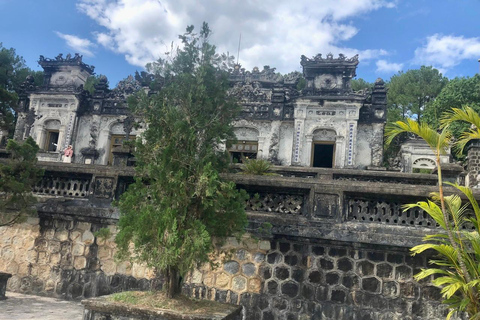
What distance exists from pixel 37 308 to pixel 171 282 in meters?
2.46

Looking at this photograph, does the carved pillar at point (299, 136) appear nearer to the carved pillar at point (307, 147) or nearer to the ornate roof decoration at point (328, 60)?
the carved pillar at point (307, 147)

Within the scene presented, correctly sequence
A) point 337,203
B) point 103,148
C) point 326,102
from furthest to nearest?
1. point 103,148
2. point 326,102
3. point 337,203

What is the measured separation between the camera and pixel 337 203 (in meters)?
5.60

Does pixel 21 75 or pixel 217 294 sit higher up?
pixel 21 75

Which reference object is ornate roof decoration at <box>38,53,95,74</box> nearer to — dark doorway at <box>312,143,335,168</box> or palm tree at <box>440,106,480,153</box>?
dark doorway at <box>312,143,335,168</box>

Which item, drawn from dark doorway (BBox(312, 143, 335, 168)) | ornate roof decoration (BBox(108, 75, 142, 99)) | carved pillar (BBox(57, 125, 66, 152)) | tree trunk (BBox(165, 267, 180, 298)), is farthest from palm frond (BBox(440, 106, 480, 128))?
carved pillar (BBox(57, 125, 66, 152))

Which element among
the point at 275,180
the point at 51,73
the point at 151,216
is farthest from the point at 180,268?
the point at 51,73

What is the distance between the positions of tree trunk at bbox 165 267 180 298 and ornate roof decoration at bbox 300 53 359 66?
15.3 meters

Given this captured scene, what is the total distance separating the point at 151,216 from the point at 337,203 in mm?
2688

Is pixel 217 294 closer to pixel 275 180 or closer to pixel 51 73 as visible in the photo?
pixel 275 180

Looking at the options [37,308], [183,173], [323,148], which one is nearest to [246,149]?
[323,148]

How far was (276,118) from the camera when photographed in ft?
60.0

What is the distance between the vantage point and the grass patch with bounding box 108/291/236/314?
14.0 ft

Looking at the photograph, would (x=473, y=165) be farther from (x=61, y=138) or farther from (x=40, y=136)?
(x=40, y=136)
